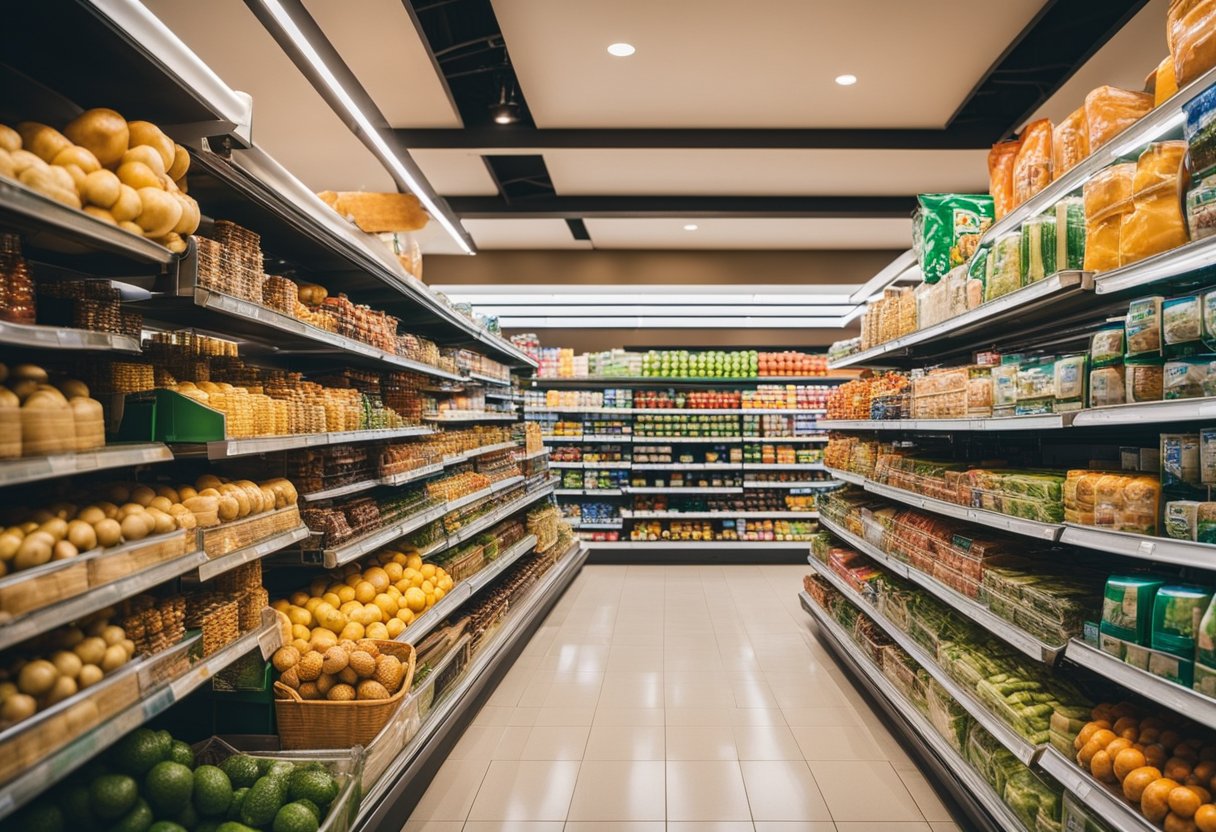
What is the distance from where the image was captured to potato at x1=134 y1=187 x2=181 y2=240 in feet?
5.96

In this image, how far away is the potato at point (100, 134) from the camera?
1.78m

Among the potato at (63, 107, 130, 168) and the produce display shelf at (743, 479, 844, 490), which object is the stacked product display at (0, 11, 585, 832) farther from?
the produce display shelf at (743, 479, 844, 490)

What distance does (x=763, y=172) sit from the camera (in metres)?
6.39

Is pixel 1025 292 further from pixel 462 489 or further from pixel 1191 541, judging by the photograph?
pixel 462 489

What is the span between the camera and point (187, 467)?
267 cm

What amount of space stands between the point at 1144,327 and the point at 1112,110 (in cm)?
80

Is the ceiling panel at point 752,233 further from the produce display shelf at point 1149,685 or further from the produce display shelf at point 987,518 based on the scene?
the produce display shelf at point 1149,685

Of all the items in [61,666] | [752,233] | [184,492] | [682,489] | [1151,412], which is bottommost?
[682,489]

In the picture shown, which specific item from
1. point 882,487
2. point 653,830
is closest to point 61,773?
point 653,830

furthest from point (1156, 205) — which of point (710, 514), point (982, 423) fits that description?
point (710, 514)

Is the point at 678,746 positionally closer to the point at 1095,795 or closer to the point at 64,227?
the point at 1095,795

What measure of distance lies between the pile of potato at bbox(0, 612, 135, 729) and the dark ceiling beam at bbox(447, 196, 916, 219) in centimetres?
599

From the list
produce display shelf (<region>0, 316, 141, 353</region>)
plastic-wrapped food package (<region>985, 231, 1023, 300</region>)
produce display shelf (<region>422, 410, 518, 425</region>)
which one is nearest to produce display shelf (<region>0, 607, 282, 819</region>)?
produce display shelf (<region>0, 316, 141, 353</region>)

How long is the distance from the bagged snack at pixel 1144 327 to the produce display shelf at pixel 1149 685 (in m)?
0.89
